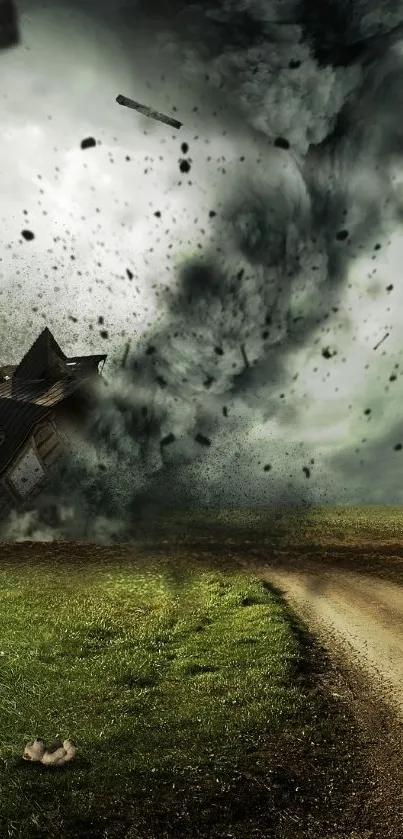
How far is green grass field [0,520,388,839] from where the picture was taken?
860cm

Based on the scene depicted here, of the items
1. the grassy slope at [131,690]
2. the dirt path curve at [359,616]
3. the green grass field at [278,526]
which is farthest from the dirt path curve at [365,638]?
the green grass field at [278,526]

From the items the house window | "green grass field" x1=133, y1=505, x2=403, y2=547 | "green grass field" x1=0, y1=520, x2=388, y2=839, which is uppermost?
the house window

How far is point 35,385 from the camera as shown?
33438 mm

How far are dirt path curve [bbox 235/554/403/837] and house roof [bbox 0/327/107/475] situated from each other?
14.3 m

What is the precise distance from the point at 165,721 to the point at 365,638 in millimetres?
7676

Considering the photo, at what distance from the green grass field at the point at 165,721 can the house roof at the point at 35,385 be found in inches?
427

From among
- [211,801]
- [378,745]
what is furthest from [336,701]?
[211,801]

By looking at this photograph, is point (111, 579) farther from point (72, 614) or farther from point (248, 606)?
point (248, 606)

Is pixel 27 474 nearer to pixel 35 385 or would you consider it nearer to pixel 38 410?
pixel 38 410

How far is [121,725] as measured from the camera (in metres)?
11.0

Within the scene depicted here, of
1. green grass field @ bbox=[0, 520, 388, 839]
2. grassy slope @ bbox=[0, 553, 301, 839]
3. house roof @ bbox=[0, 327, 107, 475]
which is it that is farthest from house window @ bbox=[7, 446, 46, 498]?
green grass field @ bbox=[0, 520, 388, 839]

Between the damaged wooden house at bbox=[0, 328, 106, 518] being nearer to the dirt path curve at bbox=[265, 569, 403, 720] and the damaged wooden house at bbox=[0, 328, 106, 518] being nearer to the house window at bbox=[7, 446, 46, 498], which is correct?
the house window at bbox=[7, 446, 46, 498]

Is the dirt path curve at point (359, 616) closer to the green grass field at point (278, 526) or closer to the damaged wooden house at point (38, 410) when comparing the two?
the green grass field at point (278, 526)

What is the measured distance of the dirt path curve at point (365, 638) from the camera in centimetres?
1013
